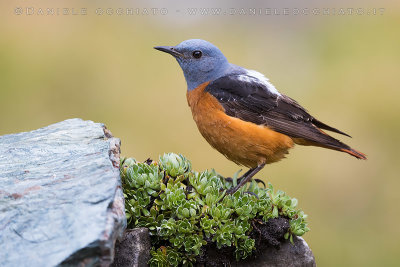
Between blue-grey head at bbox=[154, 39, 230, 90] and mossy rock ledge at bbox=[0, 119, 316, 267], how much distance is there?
125 centimetres

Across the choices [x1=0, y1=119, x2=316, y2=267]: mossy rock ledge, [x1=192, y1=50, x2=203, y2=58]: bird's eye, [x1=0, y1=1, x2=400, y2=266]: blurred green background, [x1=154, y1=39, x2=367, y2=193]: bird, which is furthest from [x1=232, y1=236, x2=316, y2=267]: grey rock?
[x1=0, y1=1, x2=400, y2=266]: blurred green background

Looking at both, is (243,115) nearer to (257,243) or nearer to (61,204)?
(257,243)

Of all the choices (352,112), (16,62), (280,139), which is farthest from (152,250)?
(16,62)

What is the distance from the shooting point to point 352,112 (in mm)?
9469

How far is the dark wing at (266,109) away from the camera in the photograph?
5324 mm

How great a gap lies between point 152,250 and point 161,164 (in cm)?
96

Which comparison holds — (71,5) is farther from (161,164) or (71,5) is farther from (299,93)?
(161,164)

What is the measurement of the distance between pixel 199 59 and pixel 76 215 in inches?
113

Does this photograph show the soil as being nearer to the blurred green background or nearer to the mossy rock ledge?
the mossy rock ledge

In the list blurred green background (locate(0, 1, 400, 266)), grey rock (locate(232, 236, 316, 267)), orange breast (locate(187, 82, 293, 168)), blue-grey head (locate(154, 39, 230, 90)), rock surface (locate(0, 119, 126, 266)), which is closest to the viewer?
rock surface (locate(0, 119, 126, 266))

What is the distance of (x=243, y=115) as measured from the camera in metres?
5.42

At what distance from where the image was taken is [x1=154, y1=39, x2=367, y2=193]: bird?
17.3 feet

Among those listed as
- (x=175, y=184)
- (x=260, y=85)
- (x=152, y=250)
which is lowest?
(x=152, y=250)

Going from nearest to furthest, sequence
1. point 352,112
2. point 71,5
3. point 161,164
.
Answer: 1. point 161,164
2. point 352,112
3. point 71,5
